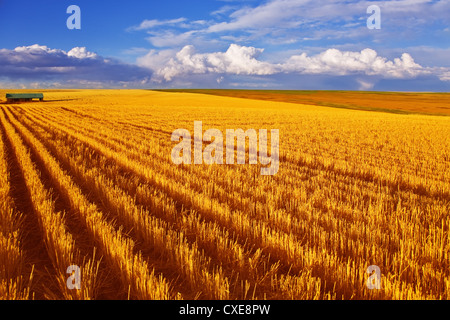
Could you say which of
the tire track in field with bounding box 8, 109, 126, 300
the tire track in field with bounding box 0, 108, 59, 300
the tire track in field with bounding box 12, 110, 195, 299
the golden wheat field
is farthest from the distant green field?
the tire track in field with bounding box 0, 108, 59, 300

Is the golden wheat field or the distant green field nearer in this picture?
the golden wheat field

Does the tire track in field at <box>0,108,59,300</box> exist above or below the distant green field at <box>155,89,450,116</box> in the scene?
below

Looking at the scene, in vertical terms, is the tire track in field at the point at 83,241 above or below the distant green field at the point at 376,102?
below

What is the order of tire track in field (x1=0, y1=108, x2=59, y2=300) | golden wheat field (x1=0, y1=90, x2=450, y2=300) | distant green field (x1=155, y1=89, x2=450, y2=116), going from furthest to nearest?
distant green field (x1=155, y1=89, x2=450, y2=116) → tire track in field (x1=0, y1=108, x2=59, y2=300) → golden wheat field (x1=0, y1=90, x2=450, y2=300)

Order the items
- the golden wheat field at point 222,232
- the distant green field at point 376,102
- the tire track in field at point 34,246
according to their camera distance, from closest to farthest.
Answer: the golden wheat field at point 222,232 < the tire track in field at point 34,246 < the distant green field at point 376,102

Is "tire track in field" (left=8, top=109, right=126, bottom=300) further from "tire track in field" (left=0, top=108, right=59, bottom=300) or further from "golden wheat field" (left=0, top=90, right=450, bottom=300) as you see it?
"tire track in field" (left=0, top=108, right=59, bottom=300)

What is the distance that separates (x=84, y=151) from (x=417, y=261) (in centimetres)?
994

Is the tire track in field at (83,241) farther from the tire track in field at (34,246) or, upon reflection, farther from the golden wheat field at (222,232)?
the tire track in field at (34,246)

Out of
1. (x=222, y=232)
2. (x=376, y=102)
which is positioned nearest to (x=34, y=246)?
(x=222, y=232)

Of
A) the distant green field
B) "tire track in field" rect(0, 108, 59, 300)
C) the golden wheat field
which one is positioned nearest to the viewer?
the golden wheat field

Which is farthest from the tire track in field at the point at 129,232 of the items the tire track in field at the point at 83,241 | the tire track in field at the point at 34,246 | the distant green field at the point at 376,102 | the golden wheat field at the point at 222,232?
the distant green field at the point at 376,102
